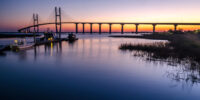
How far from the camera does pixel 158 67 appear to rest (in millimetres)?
14891

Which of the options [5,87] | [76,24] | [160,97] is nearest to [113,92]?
[160,97]

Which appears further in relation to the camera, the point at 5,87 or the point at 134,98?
the point at 5,87

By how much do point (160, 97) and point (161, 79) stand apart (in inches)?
134

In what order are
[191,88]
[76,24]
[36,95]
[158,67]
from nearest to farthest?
[36,95] → [191,88] → [158,67] → [76,24]

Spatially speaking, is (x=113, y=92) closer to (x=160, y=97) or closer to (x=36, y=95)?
(x=160, y=97)

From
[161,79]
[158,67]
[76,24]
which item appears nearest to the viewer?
[161,79]

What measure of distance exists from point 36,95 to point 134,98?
5.33 metres

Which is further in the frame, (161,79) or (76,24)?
(76,24)

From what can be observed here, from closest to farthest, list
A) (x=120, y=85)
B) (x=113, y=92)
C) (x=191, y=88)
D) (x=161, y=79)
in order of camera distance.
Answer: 1. (x=113, y=92)
2. (x=191, y=88)
3. (x=120, y=85)
4. (x=161, y=79)

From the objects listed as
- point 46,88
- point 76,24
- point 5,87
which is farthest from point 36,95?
point 76,24

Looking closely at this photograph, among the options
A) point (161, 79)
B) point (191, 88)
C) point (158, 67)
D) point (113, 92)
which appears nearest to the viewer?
point (113, 92)

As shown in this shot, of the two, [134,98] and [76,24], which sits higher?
[76,24]

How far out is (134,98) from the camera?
8.45 meters

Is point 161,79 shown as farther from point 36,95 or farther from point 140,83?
point 36,95
